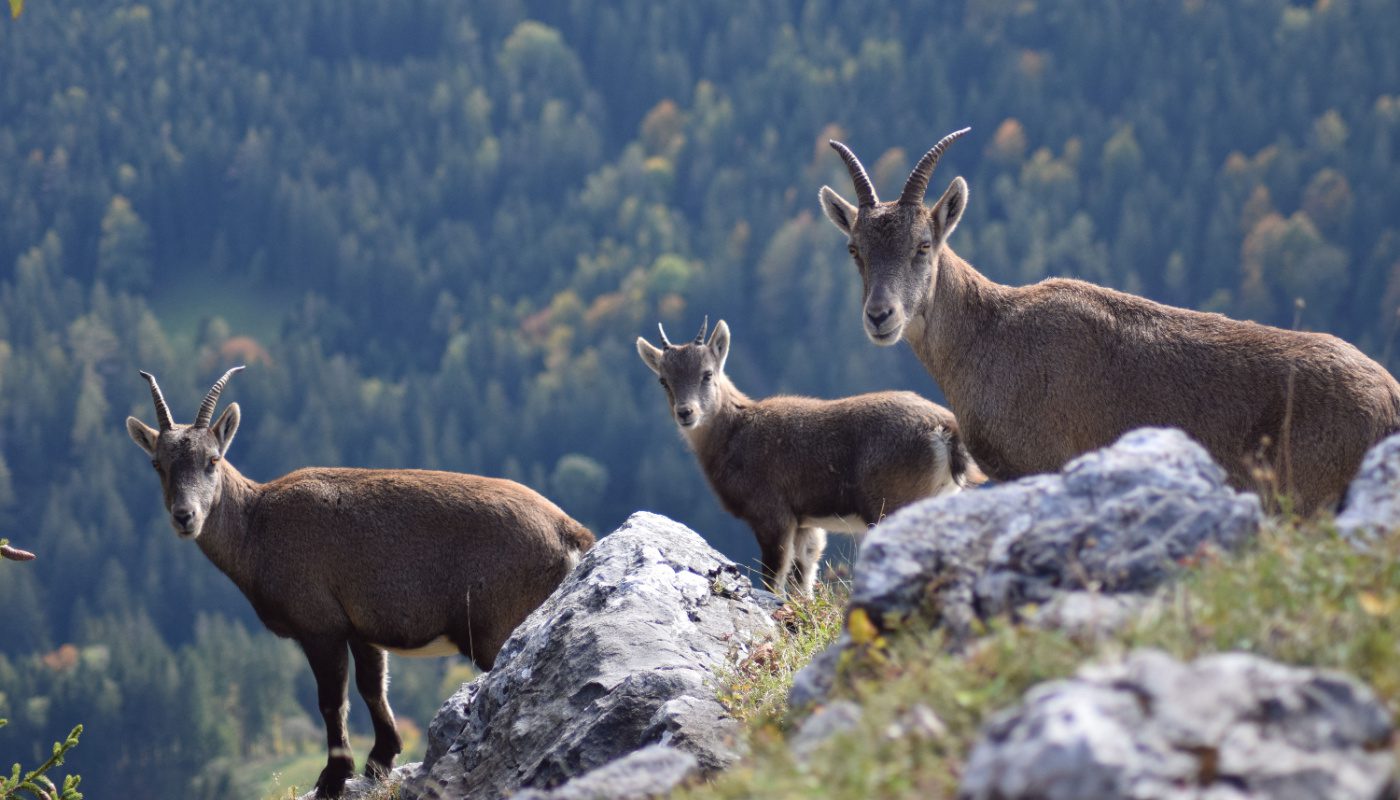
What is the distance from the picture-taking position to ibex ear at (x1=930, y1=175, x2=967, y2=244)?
34.0 feet

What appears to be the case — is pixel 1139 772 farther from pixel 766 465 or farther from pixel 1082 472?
pixel 766 465

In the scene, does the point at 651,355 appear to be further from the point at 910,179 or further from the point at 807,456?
the point at 910,179

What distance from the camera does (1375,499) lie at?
595 cm

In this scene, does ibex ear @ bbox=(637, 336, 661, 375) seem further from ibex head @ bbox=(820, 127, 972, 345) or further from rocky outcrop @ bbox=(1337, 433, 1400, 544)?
rocky outcrop @ bbox=(1337, 433, 1400, 544)

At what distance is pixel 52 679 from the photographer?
85.7 metres

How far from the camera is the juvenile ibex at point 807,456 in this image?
1373 cm

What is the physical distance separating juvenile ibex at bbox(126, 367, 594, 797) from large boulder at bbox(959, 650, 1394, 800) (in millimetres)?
7907

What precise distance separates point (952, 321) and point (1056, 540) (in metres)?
4.21

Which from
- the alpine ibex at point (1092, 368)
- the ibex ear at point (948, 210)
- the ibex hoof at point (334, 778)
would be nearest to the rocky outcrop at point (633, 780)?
the alpine ibex at point (1092, 368)

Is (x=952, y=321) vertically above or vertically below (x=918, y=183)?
below

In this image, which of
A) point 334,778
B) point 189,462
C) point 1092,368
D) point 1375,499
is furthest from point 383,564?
point 1375,499

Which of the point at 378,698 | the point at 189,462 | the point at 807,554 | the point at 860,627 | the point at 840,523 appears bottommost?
the point at 378,698

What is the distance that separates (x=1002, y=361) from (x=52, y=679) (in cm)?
8595

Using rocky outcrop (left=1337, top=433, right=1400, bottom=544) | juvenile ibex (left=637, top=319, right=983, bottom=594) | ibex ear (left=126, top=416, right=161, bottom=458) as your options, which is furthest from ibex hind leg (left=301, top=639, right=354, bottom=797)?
rocky outcrop (left=1337, top=433, right=1400, bottom=544)
